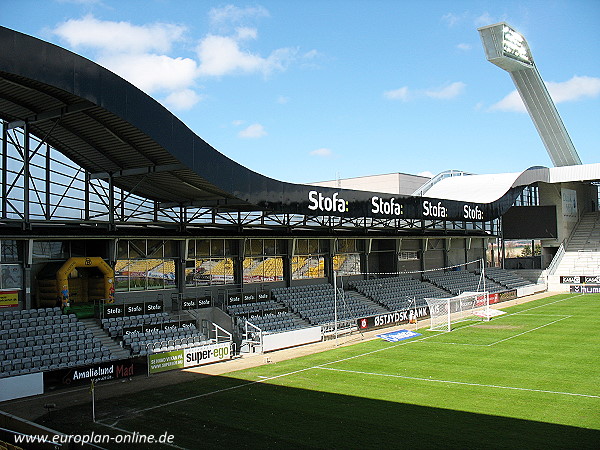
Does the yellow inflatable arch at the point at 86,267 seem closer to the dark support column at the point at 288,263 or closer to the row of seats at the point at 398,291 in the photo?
the dark support column at the point at 288,263

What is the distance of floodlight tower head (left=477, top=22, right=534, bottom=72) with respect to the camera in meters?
61.9

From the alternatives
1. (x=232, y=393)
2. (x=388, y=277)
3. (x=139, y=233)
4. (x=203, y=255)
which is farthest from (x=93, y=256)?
(x=388, y=277)

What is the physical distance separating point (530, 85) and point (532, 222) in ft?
51.9

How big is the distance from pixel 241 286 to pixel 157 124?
1785cm

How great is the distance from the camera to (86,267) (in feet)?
105

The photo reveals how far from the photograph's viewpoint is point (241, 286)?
39.2 m

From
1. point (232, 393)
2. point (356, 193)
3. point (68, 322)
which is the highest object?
point (356, 193)

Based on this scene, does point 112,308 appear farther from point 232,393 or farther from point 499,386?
point 499,386

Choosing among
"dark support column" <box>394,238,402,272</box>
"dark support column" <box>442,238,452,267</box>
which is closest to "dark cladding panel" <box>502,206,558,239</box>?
"dark support column" <box>442,238,452,267</box>

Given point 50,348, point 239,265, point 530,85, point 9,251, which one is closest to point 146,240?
point 239,265

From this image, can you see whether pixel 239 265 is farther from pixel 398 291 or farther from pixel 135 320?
pixel 398 291

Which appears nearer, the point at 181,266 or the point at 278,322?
the point at 278,322

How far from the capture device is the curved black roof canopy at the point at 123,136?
64.1 ft

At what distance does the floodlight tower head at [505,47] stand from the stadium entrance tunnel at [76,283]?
4852 cm
